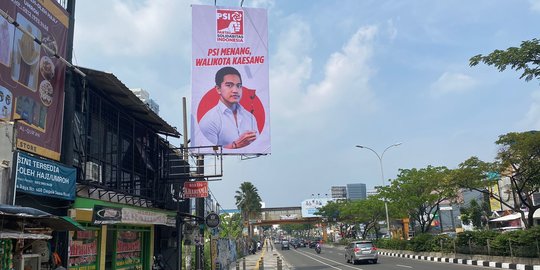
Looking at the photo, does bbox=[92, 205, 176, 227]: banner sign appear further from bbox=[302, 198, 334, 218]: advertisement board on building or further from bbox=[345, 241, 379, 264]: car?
bbox=[302, 198, 334, 218]: advertisement board on building

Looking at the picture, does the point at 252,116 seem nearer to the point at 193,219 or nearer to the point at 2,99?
the point at 193,219

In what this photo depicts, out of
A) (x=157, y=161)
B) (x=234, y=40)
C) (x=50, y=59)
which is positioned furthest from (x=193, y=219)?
(x=50, y=59)

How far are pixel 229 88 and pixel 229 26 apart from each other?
10.3 ft

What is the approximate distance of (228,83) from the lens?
22953mm

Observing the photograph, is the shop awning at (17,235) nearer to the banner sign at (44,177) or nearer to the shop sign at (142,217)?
the banner sign at (44,177)

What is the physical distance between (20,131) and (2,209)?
4.08m

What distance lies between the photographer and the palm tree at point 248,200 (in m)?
90.2

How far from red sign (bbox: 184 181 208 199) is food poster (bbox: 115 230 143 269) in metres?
2.55

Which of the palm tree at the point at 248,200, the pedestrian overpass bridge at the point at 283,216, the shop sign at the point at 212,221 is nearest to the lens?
the shop sign at the point at 212,221

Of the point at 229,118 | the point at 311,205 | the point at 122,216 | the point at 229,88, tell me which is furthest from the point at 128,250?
the point at 311,205

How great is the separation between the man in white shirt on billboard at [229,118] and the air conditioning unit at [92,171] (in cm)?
897

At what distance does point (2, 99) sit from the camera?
404 inches

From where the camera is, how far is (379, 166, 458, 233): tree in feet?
118

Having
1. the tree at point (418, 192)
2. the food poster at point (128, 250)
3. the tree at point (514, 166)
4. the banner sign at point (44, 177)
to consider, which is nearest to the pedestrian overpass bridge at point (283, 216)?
the tree at point (418, 192)
